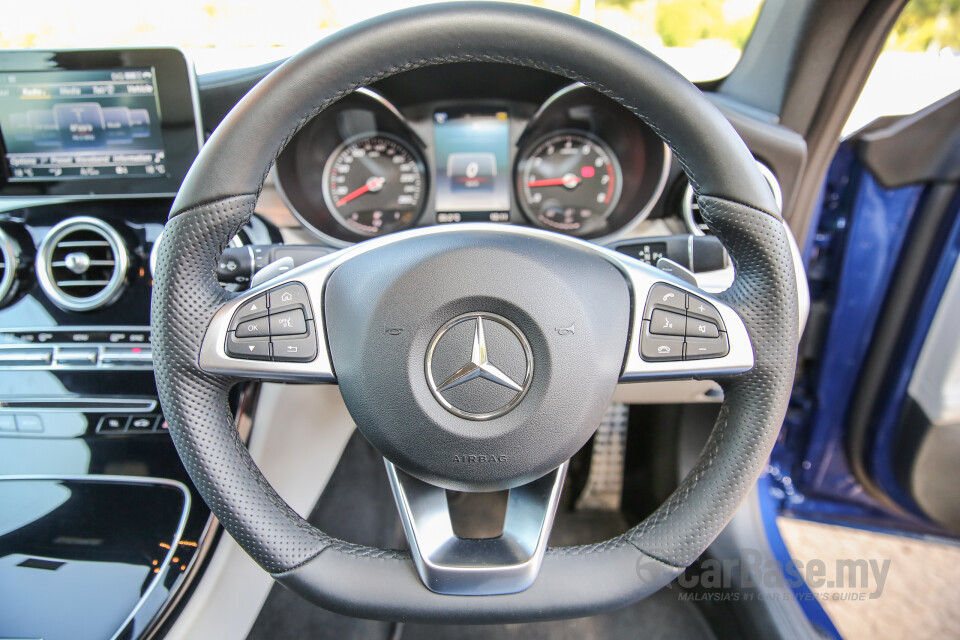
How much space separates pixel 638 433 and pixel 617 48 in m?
1.25

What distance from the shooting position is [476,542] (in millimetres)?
804

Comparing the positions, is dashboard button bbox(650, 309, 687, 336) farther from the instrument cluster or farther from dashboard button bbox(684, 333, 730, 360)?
the instrument cluster

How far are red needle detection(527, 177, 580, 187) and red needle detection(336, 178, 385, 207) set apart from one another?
0.32 metres

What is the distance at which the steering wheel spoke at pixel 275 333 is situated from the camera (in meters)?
0.73

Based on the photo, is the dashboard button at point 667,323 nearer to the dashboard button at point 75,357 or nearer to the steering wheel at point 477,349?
the steering wheel at point 477,349

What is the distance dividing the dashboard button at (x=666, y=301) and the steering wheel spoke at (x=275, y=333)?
1.22 feet

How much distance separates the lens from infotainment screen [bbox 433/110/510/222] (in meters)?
1.37

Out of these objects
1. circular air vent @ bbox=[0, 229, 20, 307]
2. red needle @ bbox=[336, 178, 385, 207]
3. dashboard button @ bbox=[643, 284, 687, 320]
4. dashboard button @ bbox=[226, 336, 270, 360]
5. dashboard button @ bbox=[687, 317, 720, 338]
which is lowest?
circular air vent @ bbox=[0, 229, 20, 307]

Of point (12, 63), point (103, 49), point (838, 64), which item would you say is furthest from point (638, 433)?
point (12, 63)

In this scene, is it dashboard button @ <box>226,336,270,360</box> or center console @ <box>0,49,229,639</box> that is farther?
center console @ <box>0,49,229,639</box>

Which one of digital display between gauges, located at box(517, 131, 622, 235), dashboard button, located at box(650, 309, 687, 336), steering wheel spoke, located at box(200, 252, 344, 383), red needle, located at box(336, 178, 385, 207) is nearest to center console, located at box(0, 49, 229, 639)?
red needle, located at box(336, 178, 385, 207)

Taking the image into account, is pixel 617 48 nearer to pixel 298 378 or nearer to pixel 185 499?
pixel 298 378

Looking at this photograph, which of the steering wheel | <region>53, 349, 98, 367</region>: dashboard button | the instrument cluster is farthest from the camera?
the instrument cluster

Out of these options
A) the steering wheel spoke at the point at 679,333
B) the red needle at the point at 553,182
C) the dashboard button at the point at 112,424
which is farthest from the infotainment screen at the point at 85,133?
the steering wheel spoke at the point at 679,333
